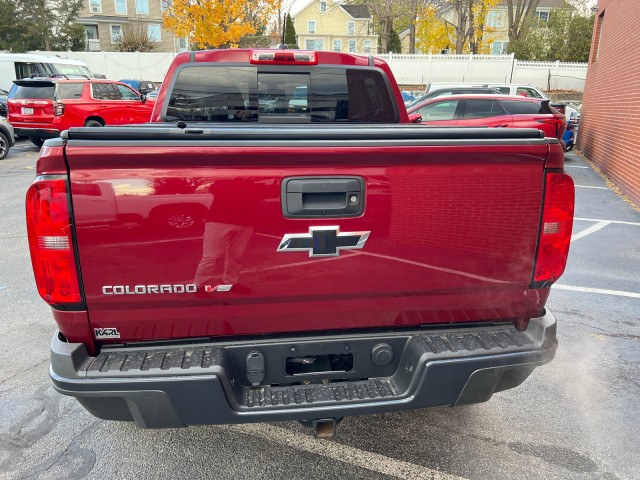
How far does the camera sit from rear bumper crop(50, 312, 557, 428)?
6.61 feet

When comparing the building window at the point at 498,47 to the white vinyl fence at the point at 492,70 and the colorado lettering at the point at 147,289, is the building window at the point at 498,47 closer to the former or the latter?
the white vinyl fence at the point at 492,70

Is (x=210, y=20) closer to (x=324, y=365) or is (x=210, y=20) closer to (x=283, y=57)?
(x=283, y=57)

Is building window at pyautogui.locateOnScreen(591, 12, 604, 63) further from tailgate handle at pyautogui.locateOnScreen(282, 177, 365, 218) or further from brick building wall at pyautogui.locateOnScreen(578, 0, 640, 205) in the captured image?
tailgate handle at pyautogui.locateOnScreen(282, 177, 365, 218)

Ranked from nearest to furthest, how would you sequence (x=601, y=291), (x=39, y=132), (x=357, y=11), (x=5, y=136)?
(x=601, y=291), (x=5, y=136), (x=39, y=132), (x=357, y=11)

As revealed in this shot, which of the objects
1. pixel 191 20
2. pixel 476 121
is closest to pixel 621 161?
pixel 476 121

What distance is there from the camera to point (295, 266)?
211 cm

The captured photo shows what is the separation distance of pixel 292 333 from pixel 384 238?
→ 0.60 meters

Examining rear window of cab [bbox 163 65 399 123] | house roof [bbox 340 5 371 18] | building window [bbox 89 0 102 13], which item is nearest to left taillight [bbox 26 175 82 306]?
rear window of cab [bbox 163 65 399 123]

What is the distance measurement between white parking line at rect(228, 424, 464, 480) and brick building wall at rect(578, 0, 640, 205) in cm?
792

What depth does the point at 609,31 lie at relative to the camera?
1260 cm

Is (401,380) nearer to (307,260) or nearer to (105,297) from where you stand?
(307,260)

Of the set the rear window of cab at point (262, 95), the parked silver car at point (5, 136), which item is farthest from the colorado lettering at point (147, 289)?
the parked silver car at point (5, 136)

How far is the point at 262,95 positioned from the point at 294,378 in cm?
232

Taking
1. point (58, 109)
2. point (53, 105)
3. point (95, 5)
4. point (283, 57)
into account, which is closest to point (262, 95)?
point (283, 57)
